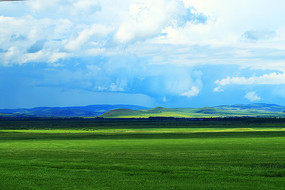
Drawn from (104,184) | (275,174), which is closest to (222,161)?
(275,174)

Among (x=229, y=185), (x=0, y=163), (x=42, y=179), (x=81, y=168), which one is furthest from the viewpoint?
(x=0, y=163)

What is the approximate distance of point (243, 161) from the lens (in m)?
25.7

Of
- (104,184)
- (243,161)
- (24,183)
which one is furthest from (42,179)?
(243,161)

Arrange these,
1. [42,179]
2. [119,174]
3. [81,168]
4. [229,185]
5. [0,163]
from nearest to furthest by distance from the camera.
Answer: [229,185] → [42,179] → [119,174] → [81,168] → [0,163]

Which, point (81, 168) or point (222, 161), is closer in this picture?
point (81, 168)

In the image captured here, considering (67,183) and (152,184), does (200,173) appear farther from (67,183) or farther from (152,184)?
(67,183)

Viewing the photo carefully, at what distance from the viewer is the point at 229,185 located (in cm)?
1667

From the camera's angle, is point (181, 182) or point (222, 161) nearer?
point (181, 182)

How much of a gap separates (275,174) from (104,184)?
9988 mm

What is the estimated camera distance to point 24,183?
17.4 meters

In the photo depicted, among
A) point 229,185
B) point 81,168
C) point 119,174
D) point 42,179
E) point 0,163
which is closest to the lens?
point 229,185

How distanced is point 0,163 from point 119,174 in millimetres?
9806

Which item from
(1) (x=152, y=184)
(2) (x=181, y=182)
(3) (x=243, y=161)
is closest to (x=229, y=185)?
(2) (x=181, y=182)

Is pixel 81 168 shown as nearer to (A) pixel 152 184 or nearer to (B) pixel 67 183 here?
(B) pixel 67 183
